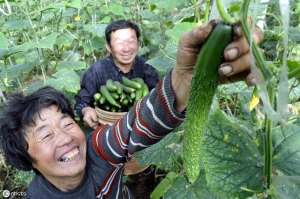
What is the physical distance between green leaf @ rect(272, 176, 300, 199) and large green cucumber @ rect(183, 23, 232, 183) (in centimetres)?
35

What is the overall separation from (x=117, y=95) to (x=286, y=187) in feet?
5.35

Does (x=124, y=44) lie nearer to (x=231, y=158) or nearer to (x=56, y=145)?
(x=56, y=145)

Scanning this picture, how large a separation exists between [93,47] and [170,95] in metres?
2.11

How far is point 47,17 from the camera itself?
3074 millimetres

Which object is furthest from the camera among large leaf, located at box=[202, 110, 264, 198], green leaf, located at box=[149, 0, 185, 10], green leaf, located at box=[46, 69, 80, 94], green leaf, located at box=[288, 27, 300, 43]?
green leaf, located at box=[46, 69, 80, 94]

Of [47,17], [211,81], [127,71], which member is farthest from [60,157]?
[47,17]

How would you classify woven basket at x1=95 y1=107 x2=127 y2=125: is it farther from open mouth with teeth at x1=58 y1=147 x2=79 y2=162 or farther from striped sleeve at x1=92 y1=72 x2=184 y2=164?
open mouth with teeth at x1=58 y1=147 x2=79 y2=162

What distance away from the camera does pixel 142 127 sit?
1394mm

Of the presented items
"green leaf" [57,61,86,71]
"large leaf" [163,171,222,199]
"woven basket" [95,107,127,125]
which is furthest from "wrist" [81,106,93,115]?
"large leaf" [163,171,222,199]

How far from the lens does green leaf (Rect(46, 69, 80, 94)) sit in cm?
236

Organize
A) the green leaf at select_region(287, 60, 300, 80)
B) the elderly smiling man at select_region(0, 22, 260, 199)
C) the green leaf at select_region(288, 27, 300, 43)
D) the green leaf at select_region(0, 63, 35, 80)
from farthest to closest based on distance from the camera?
1. the green leaf at select_region(0, 63, 35, 80)
2. the green leaf at select_region(288, 27, 300, 43)
3. the elderly smiling man at select_region(0, 22, 260, 199)
4. the green leaf at select_region(287, 60, 300, 80)

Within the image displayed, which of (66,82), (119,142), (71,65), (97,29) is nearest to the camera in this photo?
(119,142)

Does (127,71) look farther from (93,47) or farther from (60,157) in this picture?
(60,157)

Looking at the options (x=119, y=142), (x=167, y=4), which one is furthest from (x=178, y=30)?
(x=119, y=142)
